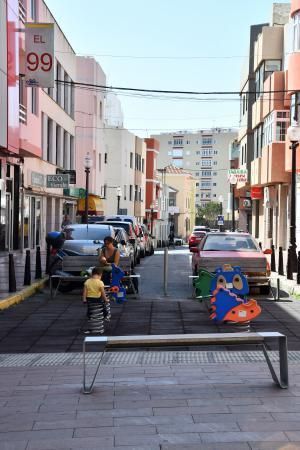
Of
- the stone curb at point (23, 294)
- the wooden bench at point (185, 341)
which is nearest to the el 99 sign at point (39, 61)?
the stone curb at point (23, 294)

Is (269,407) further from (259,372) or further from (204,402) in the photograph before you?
(259,372)

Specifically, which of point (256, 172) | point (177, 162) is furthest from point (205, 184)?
point (256, 172)

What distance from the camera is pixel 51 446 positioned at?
4.30 metres

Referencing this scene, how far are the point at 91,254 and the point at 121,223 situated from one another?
29.9 ft

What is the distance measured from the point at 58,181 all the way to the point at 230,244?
47.0 ft

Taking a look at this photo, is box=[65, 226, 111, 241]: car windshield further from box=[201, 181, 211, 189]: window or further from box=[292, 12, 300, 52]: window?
box=[201, 181, 211, 189]: window

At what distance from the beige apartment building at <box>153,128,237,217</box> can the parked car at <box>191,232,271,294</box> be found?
493 ft

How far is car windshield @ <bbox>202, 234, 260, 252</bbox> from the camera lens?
48.0 feet

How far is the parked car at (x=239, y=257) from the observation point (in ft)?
43.3

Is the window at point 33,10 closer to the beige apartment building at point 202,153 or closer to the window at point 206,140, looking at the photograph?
the beige apartment building at point 202,153

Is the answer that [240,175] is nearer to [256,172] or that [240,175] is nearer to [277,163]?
[256,172]

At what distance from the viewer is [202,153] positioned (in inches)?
6619

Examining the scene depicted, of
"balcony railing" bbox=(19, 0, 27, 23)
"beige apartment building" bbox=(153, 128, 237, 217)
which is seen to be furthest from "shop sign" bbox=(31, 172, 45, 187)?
"beige apartment building" bbox=(153, 128, 237, 217)

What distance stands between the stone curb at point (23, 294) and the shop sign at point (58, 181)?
493 inches
